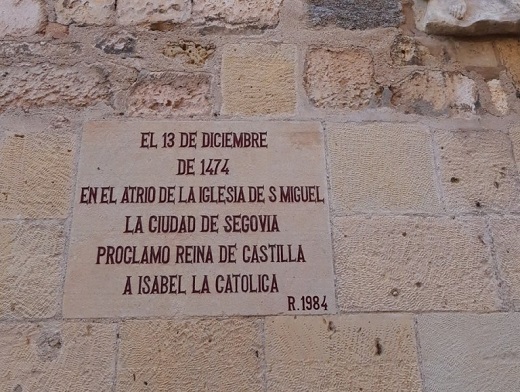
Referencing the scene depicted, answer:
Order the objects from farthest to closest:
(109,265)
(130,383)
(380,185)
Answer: (380,185)
(109,265)
(130,383)

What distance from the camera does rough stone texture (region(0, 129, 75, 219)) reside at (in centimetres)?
212

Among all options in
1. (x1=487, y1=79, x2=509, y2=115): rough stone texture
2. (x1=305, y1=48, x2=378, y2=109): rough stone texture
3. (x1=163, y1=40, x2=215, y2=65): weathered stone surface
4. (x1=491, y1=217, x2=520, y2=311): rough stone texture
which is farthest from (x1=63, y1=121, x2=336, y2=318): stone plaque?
(x1=487, y1=79, x2=509, y2=115): rough stone texture

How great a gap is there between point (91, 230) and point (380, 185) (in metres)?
1.02

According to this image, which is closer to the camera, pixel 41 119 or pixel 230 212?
pixel 230 212

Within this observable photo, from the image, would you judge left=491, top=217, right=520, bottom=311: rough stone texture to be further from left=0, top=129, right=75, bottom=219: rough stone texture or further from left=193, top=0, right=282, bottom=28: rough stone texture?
left=0, top=129, right=75, bottom=219: rough stone texture

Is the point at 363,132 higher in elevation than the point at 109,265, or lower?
higher

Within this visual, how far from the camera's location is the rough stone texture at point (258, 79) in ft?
7.65

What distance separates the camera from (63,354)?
191 cm

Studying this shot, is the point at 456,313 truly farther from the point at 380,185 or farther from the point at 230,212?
the point at 230,212

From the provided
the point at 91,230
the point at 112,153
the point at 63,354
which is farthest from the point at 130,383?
the point at 112,153

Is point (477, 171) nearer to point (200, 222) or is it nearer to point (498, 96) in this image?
point (498, 96)

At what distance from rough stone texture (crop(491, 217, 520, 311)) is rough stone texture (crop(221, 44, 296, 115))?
865 millimetres

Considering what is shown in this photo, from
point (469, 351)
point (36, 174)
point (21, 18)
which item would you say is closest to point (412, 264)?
point (469, 351)

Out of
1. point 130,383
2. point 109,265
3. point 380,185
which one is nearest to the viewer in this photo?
point 130,383
